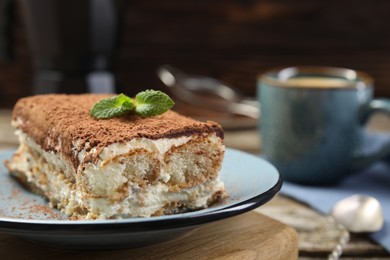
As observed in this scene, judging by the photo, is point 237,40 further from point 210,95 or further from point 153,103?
point 153,103

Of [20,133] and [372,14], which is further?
[372,14]

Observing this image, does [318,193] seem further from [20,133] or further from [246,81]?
[246,81]

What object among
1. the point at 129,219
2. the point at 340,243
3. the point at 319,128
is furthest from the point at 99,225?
the point at 319,128

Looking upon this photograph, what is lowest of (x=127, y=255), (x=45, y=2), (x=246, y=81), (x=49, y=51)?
(x=246, y=81)

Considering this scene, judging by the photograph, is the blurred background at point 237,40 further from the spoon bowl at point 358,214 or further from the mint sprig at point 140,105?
the mint sprig at point 140,105

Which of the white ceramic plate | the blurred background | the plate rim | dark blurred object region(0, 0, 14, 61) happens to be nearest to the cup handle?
the white ceramic plate

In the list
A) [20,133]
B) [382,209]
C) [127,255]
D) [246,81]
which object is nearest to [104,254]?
[127,255]
